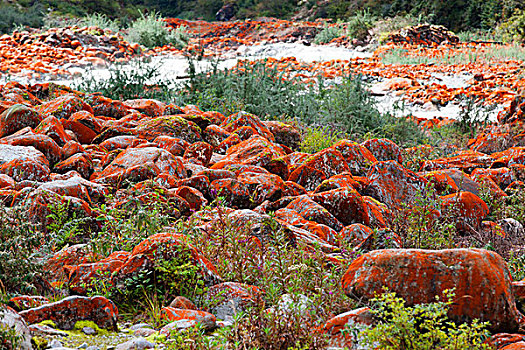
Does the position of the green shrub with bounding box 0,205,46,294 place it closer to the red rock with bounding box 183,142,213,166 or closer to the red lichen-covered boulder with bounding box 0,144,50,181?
the red lichen-covered boulder with bounding box 0,144,50,181

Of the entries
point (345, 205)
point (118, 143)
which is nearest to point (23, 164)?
point (118, 143)

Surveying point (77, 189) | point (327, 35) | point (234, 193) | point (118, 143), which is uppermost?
point (77, 189)

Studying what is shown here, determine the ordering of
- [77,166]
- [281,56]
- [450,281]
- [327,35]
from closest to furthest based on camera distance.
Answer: [450,281] < [77,166] < [281,56] < [327,35]

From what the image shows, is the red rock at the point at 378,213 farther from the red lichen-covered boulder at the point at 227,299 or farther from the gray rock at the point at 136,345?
the gray rock at the point at 136,345

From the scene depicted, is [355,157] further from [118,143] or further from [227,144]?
[118,143]

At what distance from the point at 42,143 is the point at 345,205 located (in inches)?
116

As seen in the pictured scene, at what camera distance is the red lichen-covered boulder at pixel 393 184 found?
4566 millimetres

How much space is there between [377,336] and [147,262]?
1306 millimetres

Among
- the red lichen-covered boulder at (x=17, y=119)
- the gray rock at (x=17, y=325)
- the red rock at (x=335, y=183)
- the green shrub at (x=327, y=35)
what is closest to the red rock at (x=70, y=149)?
the red lichen-covered boulder at (x=17, y=119)

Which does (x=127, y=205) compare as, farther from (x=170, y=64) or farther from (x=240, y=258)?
(x=170, y=64)

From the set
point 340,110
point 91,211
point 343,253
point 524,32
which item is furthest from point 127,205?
point 524,32

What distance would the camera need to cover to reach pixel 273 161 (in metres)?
4.86

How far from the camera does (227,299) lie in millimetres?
2637

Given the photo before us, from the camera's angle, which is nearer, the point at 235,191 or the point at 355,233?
the point at 355,233
